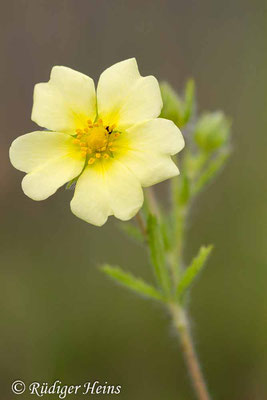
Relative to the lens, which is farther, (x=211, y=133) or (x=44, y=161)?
(x=211, y=133)

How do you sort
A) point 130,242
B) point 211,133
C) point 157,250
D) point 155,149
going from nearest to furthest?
1. point 155,149
2. point 157,250
3. point 211,133
4. point 130,242

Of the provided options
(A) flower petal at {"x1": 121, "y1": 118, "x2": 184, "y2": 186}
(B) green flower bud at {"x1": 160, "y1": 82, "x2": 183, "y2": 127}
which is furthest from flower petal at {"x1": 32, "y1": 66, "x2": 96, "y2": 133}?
(B) green flower bud at {"x1": 160, "y1": 82, "x2": 183, "y2": 127}

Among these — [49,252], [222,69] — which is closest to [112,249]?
[49,252]

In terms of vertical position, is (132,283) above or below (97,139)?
below

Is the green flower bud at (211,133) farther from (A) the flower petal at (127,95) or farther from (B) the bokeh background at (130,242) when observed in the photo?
(B) the bokeh background at (130,242)

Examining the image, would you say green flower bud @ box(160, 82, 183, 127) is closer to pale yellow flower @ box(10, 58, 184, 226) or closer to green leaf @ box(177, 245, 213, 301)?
pale yellow flower @ box(10, 58, 184, 226)

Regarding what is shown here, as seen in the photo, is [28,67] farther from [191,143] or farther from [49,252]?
[191,143]

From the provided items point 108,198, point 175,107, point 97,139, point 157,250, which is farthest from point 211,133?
point 108,198

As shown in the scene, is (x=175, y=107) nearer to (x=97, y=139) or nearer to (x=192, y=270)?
(x=97, y=139)
